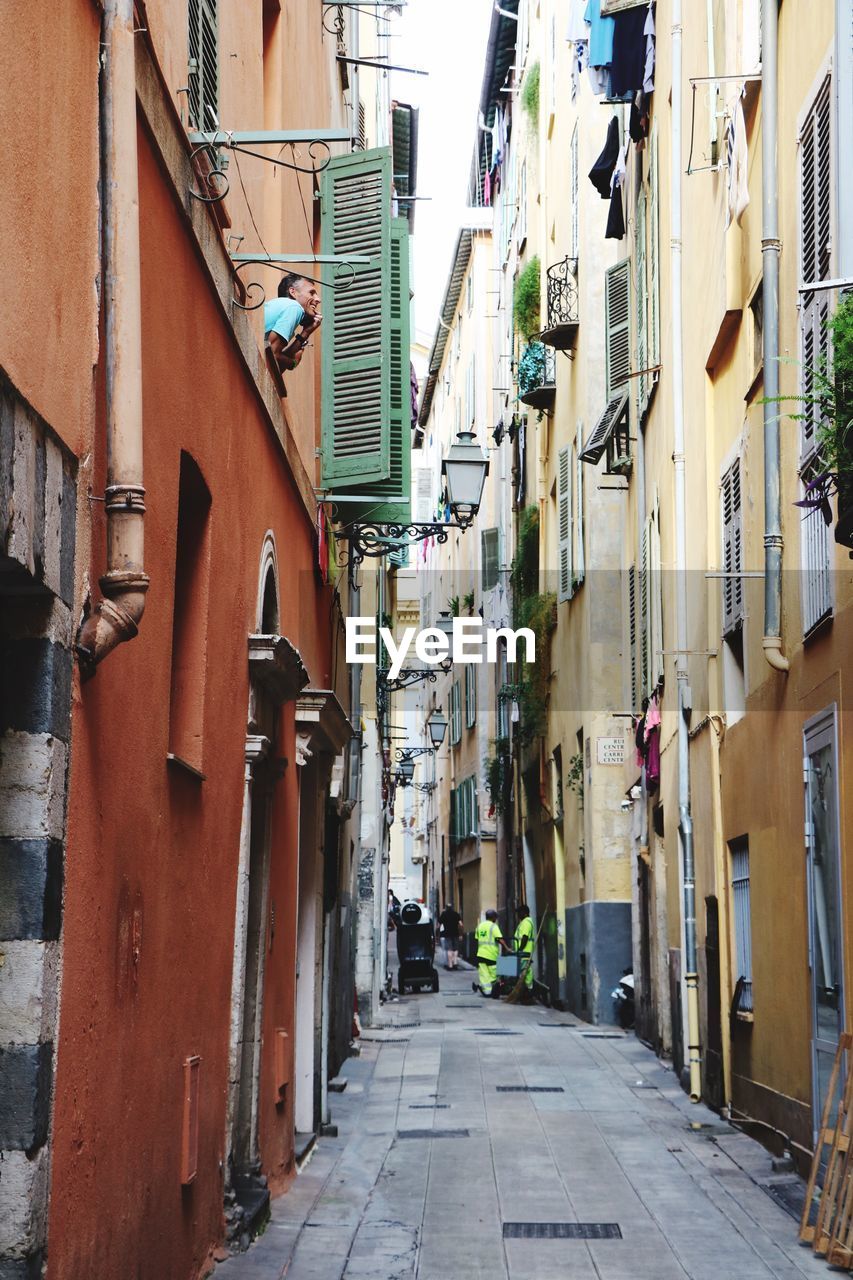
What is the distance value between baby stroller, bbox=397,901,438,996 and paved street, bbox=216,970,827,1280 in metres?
12.3

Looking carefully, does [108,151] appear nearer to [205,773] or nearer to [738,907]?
[205,773]

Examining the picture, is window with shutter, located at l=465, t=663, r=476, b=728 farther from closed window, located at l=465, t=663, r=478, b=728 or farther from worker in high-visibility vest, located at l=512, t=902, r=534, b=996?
worker in high-visibility vest, located at l=512, t=902, r=534, b=996

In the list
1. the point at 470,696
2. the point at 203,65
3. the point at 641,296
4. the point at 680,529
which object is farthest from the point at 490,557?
the point at 203,65

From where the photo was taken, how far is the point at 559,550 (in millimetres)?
26562

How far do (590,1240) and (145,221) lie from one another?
5.68m

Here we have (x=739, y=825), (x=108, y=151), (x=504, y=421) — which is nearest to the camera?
(x=108, y=151)

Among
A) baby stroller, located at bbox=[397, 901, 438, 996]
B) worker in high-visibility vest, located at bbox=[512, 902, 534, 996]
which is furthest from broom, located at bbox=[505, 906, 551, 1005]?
baby stroller, located at bbox=[397, 901, 438, 996]

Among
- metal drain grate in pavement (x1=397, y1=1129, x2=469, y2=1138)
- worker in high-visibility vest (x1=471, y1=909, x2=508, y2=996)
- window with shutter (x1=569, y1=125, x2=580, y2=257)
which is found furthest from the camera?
worker in high-visibility vest (x1=471, y1=909, x2=508, y2=996)

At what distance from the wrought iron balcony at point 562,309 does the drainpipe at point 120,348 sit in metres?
21.4

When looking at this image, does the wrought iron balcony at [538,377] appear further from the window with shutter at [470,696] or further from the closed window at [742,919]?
the window with shutter at [470,696]

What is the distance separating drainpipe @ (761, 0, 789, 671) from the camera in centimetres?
1044

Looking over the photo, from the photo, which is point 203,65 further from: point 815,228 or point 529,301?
point 529,301

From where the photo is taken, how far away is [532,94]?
32.5 m

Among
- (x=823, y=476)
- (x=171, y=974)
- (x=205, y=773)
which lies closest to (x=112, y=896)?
(x=171, y=974)
